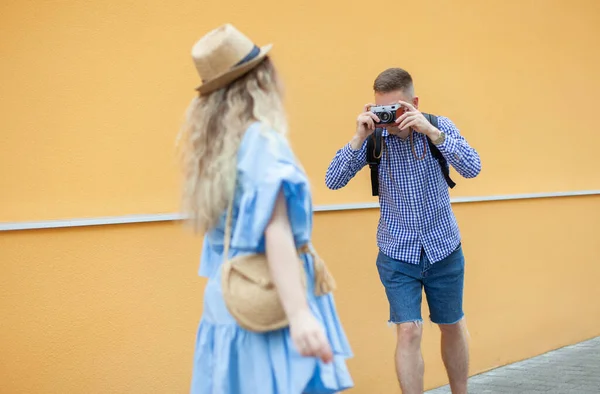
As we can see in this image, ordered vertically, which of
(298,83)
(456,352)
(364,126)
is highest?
(298,83)

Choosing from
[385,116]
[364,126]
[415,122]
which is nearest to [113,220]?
[364,126]

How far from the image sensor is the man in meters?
4.12

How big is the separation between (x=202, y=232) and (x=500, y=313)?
12.5 ft

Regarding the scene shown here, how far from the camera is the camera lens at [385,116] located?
3.95 metres

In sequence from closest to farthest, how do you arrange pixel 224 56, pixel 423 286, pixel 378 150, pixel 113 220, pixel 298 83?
1. pixel 224 56
2. pixel 113 220
3. pixel 378 150
4. pixel 423 286
5. pixel 298 83

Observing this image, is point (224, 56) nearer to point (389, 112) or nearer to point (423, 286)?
point (389, 112)

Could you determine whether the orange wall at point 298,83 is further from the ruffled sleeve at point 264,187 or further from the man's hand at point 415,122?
the ruffled sleeve at point 264,187

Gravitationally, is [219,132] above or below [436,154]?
above

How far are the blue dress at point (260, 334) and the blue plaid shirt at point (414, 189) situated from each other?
163cm

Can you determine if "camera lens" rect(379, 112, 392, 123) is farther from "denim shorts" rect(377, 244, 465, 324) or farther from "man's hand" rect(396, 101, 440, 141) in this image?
"denim shorts" rect(377, 244, 465, 324)

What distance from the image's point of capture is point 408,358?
4.14 metres

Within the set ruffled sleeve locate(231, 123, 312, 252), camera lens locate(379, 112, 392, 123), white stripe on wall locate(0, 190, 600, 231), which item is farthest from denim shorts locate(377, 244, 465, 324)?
ruffled sleeve locate(231, 123, 312, 252)

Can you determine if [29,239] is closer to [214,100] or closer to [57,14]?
[57,14]

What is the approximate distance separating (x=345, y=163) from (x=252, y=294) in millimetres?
1853
